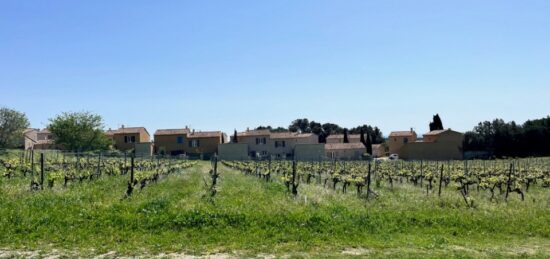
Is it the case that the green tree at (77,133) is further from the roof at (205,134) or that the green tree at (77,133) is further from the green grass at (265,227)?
the green grass at (265,227)

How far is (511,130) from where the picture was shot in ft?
213

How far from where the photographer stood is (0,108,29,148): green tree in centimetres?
5669

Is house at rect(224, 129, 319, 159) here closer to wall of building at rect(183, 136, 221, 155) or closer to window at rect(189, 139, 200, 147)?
wall of building at rect(183, 136, 221, 155)

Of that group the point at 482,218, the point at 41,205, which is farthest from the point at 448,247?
the point at 41,205

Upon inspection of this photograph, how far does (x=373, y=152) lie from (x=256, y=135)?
22.9 meters

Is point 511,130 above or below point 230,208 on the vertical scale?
above

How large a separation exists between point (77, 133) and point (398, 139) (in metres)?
52.4

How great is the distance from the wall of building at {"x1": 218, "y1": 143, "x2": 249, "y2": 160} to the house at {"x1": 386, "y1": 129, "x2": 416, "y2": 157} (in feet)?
92.3

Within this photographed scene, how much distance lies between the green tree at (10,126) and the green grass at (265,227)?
51.6 m

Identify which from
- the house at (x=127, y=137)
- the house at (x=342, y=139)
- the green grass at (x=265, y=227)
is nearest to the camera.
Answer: the green grass at (x=265, y=227)

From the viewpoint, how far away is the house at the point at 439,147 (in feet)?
213

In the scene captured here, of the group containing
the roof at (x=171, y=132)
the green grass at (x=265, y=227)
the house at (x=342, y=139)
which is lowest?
the green grass at (x=265, y=227)

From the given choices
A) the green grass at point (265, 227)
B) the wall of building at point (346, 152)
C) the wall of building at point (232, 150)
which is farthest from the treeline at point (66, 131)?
the green grass at point (265, 227)

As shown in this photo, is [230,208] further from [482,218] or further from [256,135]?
[256,135]
